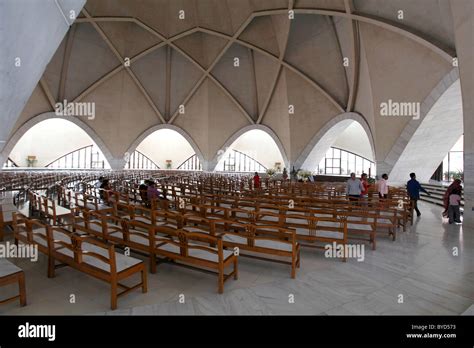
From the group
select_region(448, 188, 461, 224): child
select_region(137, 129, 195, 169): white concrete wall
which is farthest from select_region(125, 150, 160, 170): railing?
select_region(448, 188, 461, 224): child

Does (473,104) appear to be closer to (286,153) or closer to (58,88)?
(286,153)

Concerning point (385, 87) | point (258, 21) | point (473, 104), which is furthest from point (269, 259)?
point (258, 21)

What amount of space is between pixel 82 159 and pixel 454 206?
43.6 m

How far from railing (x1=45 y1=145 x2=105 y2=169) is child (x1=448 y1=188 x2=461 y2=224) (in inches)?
1657

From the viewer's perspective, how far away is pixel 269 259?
473cm

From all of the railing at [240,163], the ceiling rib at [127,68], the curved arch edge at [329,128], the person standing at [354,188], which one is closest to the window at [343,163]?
the railing at [240,163]

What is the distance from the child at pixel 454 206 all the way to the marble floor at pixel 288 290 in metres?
3.98

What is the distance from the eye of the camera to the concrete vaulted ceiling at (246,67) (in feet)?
47.4

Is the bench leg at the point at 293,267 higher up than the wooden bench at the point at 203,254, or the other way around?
the wooden bench at the point at 203,254

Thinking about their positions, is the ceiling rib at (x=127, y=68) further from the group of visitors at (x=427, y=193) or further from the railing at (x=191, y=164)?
the group of visitors at (x=427, y=193)

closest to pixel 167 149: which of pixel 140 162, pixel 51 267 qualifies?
pixel 140 162

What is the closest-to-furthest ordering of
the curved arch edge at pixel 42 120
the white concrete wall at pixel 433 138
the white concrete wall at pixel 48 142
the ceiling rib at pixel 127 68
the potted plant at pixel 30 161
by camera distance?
the white concrete wall at pixel 433 138 < the ceiling rib at pixel 127 68 < the curved arch edge at pixel 42 120 < the potted plant at pixel 30 161 < the white concrete wall at pixel 48 142

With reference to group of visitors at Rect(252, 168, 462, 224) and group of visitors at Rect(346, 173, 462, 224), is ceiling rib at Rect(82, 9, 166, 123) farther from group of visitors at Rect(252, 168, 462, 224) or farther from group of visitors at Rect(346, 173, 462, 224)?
group of visitors at Rect(346, 173, 462, 224)
